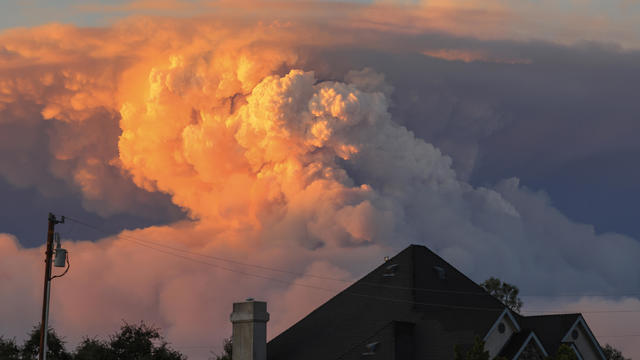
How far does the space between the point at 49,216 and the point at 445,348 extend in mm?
23937

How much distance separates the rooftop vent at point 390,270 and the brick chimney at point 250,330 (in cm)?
846

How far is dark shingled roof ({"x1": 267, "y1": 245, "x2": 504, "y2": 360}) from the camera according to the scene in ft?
176

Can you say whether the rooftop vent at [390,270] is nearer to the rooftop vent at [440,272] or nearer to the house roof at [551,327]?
the rooftop vent at [440,272]

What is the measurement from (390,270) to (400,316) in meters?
4.36

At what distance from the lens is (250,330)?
59188 mm

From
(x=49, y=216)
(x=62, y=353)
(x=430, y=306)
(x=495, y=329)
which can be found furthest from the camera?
(x=62, y=353)

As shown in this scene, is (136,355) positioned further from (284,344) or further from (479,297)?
(479,297)

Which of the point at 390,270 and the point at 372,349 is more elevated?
the point at 390,270

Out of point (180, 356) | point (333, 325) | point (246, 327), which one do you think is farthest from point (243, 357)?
point (180, 356)

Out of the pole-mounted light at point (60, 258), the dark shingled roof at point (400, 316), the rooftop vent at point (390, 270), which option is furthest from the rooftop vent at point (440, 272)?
the pole-mounted light at point (60, 258)

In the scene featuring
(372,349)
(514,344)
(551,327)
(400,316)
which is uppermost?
(400,316)

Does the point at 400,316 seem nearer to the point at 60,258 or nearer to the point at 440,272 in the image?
the point at 440,272

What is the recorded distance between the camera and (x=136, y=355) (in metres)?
84.4

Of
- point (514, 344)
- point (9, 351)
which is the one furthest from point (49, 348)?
point (514, 344)
